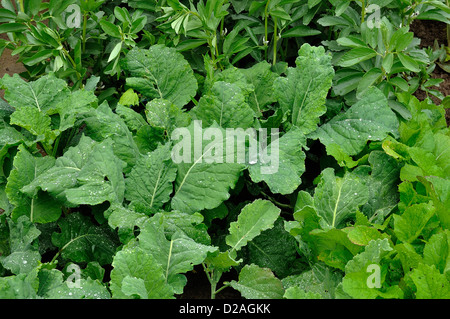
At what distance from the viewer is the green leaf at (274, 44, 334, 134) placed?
2.26 metres

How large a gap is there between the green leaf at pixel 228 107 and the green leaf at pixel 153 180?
0.30m

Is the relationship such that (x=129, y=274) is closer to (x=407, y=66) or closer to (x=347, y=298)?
(x=347, y=298)

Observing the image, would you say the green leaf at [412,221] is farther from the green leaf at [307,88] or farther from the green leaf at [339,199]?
the green leaf at [307,88]

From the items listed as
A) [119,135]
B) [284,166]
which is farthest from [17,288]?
[284,166]

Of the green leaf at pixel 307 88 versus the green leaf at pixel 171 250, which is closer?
the green leaf at pixel 171 250

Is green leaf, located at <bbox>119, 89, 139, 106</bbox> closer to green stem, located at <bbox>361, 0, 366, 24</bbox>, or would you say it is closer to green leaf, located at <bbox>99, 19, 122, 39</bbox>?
green leaf, located at <bbox>99, 19, 122, 39</bbox>

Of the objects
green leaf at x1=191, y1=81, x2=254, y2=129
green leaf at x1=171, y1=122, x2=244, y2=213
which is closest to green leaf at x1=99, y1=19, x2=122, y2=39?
green leaf at x1=191, y1=81, x2=254, y2=129

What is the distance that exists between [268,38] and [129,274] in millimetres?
1686

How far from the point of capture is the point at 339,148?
218 centimetres

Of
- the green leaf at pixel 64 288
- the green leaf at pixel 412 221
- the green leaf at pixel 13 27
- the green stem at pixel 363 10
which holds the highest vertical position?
the green stem at pixel 363 10

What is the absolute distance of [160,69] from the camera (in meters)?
2.50

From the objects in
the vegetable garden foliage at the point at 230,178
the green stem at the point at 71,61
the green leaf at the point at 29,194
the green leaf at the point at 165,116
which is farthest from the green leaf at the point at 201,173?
the green stem at the point at 71,61

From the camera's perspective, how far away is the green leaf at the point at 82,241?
2078mm

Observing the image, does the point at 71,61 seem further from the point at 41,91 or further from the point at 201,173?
the point at 201,173
